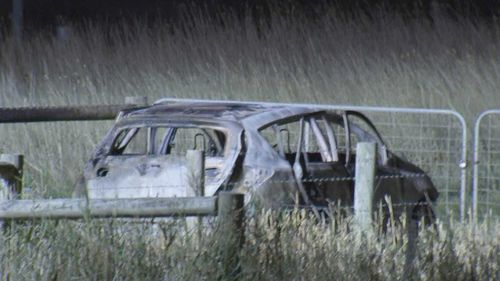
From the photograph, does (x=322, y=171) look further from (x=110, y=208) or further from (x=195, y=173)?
(x=110, y=208)

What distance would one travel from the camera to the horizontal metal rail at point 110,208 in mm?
6805

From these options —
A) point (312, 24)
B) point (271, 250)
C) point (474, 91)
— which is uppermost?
point (312, 24)

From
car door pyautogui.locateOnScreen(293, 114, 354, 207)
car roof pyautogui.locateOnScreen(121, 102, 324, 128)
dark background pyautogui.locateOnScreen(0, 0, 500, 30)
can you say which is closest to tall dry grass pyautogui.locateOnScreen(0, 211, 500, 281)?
car door pyautogui.locateOnScreen(293, 114, 354, 207)

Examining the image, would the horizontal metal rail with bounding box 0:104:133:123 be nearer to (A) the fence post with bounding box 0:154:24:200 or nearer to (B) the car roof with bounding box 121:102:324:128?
(B) the car roof with bounding box 121:102:324:128

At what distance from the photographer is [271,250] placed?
7.36 meters

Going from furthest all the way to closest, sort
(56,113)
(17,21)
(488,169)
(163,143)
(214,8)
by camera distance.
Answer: (214,8)
(17,21)
(488,169)
(56,113)
(163,143)

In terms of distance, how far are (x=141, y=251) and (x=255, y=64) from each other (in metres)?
11.1

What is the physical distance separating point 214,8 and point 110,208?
13.2m

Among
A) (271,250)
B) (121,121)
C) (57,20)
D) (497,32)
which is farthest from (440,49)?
(271,250)

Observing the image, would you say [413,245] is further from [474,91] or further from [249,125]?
[474,91]

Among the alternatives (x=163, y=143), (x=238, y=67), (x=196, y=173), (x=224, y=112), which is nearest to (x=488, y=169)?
(x=163, y=143)

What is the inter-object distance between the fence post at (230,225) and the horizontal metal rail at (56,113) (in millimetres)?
5019

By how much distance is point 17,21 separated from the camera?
19500 mm

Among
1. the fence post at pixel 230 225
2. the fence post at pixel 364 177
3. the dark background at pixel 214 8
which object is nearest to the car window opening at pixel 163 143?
the fence post at pixel 364 177
